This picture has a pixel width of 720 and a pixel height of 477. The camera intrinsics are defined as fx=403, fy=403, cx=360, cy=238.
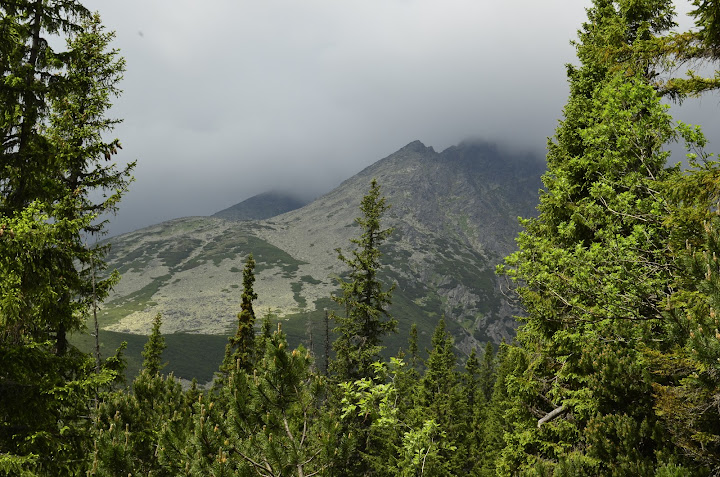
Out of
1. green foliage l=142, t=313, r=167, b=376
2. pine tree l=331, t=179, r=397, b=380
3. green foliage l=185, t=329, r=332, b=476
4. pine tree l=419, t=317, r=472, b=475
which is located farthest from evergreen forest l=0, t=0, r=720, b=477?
green foliage l=142, t=313, r=167, b=376

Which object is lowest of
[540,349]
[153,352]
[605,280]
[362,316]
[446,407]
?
[446,407]

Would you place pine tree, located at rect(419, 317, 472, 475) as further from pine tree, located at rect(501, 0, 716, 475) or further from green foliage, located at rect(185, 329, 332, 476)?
green foliage, located at rect(185, 329, 332, 476)

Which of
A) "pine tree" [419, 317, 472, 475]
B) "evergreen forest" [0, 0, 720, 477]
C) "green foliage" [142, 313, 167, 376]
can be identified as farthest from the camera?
"green foliage" [142, 313, 167, 376]

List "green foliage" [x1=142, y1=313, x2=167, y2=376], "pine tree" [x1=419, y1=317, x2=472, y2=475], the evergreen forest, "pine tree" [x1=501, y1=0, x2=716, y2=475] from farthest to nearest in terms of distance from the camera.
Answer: "green foliage" [x1=142, y1=313, x2=167, y2=376], "pine tree" [x1=419, y1=317, x2=472, y2=475], "pine tree" [x1=501, y1=0, x2=716, y2=475], the evergreen forest

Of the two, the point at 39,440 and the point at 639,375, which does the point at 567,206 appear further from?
the point at 39,440

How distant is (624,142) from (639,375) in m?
4.93

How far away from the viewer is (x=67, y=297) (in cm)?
1218

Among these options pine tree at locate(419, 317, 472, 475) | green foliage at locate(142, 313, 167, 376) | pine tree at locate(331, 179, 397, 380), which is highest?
pine tree at locate(331, 179, 397, 380)

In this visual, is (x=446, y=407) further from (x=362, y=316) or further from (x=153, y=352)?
(x=153, y=352)

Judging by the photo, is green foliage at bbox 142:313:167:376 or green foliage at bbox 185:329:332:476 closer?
green foliage at bbox 185:329:332:476

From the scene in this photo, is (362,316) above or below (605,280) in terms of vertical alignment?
below

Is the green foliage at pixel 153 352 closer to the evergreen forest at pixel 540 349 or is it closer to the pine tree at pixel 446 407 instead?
the pine tree at pixel 446 407

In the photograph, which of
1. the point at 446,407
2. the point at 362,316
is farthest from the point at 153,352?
the point at 446,407

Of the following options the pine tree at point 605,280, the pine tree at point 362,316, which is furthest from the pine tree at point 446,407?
the pine tree at point 605,280
